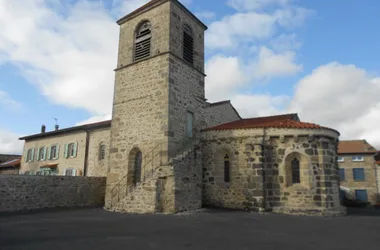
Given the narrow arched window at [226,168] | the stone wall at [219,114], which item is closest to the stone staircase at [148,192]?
the narrow arched window at [226,168]

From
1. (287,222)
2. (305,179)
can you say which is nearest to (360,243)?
(287,222)

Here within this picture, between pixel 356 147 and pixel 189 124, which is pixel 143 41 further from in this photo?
pixel 356 147

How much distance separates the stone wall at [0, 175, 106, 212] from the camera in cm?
1341

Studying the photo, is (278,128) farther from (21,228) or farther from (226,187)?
(21,228)

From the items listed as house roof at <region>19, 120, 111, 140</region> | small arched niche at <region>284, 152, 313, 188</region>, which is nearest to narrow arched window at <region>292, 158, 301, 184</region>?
small arched niche at <region>284, 152, 313, 188</region>

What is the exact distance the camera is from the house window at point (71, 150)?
2214 cm

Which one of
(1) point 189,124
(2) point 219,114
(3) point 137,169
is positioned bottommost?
(3) point 137,169

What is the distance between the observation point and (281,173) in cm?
1337

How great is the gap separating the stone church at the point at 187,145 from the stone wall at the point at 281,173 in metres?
0.04

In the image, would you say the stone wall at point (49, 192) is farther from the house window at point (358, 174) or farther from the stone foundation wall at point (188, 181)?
the house window at point (358, 174)

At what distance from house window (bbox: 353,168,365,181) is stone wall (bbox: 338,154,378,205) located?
24cm

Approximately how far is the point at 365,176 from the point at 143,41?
24092mm

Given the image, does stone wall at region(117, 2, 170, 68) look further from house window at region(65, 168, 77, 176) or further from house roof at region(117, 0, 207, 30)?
house window at region(65, 168, 77, 176)

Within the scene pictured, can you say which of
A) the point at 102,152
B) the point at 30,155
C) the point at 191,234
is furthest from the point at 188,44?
the point at 30,155
